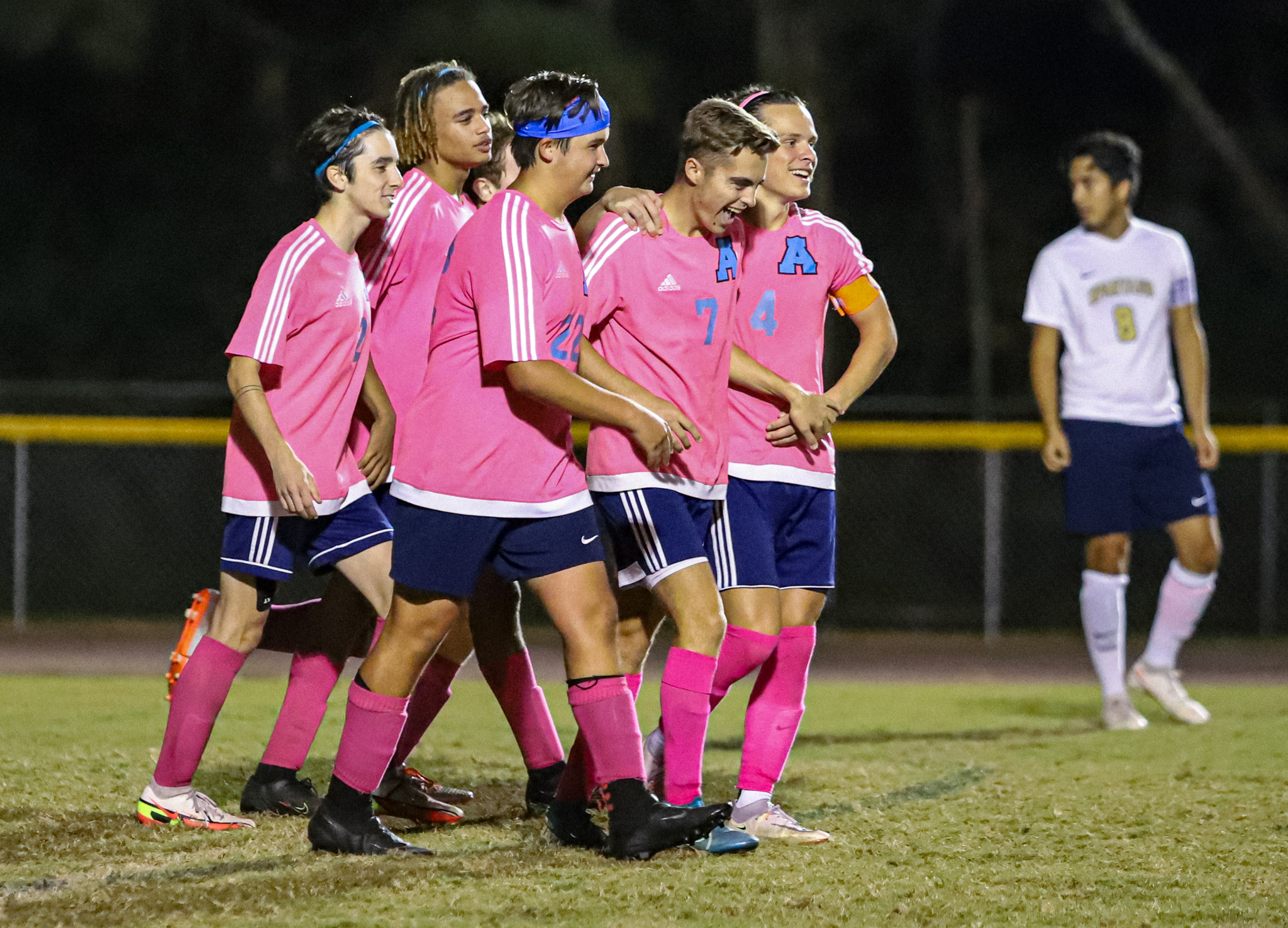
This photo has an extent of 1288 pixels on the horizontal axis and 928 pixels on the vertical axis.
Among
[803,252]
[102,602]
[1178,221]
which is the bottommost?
[102,602]

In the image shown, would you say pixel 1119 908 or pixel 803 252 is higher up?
pixel 803 252

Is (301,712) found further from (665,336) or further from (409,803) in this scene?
(665,336)

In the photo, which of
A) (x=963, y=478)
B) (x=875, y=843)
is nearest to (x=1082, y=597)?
(x=875, y=843)

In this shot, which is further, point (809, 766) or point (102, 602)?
point (102, 602)

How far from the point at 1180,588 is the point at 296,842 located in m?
4.33

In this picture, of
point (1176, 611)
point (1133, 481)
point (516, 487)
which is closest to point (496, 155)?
point (516, 487)

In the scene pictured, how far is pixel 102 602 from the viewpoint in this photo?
44.0 feet

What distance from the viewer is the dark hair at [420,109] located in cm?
501

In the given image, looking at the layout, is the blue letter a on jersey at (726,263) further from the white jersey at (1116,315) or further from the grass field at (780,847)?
the white jersey at (1116,315)

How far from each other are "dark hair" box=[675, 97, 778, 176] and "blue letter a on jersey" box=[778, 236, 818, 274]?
0.49 m

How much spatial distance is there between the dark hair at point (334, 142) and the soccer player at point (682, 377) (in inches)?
28.8

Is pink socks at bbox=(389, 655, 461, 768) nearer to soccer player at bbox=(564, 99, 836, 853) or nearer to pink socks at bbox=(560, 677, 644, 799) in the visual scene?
soccer player at bbox=(564, 99, 836, 853)

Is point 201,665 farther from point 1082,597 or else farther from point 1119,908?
point 1082,597

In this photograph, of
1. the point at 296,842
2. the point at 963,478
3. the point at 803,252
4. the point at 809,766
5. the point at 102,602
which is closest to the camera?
the point at 296,842
